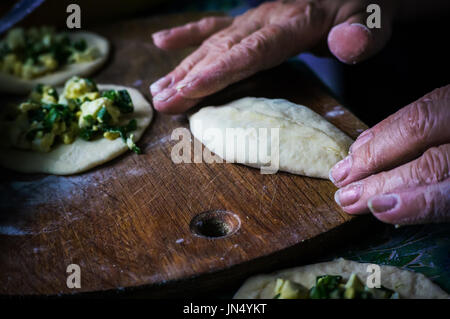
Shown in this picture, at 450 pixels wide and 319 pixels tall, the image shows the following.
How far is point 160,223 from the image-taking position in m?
1.52

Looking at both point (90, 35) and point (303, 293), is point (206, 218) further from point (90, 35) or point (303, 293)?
point (90, 35)

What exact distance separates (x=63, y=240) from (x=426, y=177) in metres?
1.11

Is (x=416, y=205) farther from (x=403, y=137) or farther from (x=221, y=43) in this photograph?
(x=221, y=43)

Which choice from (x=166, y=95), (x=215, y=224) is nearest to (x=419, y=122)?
(x=215, y=224)

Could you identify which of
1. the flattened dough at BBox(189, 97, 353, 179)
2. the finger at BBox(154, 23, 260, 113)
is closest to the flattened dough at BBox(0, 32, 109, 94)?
the finger at BBox(154, 23, 260, 113)

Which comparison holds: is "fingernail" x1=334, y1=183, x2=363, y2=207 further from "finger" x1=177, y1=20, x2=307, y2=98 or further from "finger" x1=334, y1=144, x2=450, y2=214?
"finger" x1=177, y1=20, x2=307, y2=98

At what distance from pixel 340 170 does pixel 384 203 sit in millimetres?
264

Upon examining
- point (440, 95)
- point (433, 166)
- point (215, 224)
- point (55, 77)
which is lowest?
point (215, 224)

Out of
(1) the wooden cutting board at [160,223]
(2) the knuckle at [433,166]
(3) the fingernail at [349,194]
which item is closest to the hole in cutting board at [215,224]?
(1) the wooden cutting board at [160,223]

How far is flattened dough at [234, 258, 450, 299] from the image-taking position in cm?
122

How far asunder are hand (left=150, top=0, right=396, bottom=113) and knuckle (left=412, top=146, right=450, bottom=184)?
664 millimetres

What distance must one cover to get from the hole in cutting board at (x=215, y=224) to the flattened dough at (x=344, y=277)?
21cm

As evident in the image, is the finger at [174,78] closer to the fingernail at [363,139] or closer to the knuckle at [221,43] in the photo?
the knuckle at [221,43]
